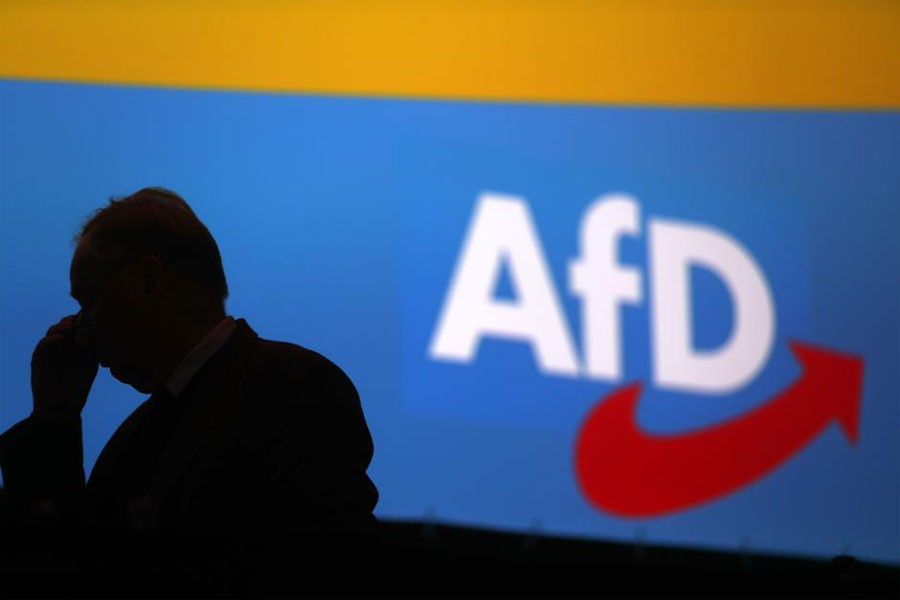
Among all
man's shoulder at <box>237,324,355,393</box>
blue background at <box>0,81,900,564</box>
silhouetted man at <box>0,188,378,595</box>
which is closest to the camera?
silhouetted man at <box>0,188,378,595</box>

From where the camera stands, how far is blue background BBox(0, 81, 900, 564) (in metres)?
3.02

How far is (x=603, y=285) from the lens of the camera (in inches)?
121

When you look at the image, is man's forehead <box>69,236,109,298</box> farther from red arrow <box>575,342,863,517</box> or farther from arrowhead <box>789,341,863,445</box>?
arrowhead <box>789,341,863,445</box>

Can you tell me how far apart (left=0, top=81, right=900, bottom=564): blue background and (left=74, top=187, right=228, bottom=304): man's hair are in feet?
5.43

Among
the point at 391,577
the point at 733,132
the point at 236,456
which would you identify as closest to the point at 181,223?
the point at 236,456

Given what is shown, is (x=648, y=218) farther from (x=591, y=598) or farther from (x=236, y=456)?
(x=591, y=598)

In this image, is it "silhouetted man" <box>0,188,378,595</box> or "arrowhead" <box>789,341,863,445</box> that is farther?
"arrowhead" <box>789,341,863,445</box>

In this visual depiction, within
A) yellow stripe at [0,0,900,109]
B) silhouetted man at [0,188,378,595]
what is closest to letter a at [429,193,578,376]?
yellow stripe at [0,0,900,109]

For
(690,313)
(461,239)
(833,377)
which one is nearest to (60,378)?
(461,239)

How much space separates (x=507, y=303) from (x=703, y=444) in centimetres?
74

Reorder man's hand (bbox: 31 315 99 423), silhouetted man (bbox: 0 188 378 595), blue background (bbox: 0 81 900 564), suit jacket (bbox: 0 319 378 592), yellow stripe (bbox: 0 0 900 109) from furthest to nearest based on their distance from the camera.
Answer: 1. yellow stripe (bbox: 0 0 900 109)
2. blue background (bbox: 0 81 900 564)
3. man's hand (bbox: 31 315 99 423)
4. suit jacket (bbox: 0 319 378 592)
5. silhouetted man (bbox: 0 188 378 595)

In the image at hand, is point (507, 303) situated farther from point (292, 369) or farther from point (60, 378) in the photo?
point (292, 369)

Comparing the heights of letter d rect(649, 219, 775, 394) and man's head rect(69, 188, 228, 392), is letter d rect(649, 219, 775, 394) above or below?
above

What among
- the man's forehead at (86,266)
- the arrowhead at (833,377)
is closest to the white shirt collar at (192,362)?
the man's forehead at (86,266)
